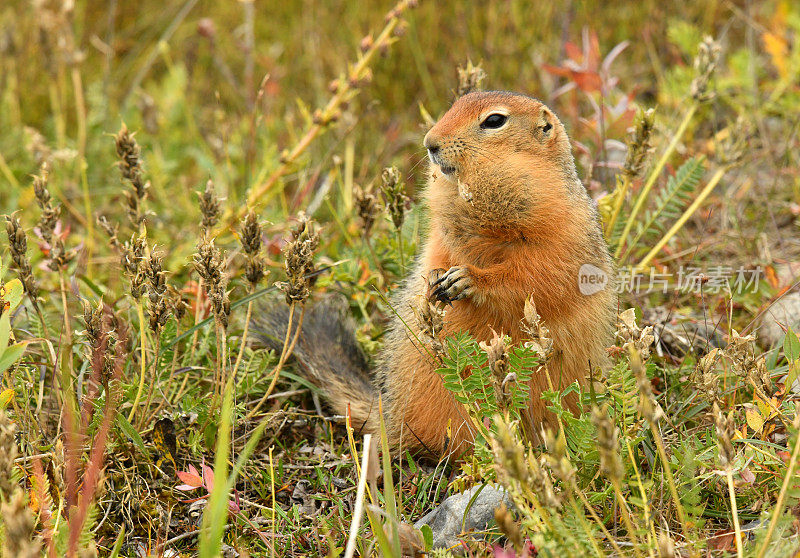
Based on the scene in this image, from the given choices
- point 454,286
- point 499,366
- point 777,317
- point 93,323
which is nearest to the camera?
point 499,366

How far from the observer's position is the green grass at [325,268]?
6.90 ft

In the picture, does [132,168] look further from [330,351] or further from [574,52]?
[574,52]

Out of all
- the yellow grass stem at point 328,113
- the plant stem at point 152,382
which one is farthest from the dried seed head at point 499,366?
the yellow grass stem at point 328,113

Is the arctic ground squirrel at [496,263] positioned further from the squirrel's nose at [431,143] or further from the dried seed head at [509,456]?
the dried seed head at [509,456]

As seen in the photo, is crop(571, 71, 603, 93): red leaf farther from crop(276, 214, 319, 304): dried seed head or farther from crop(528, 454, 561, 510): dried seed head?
crop(528, 454, 561, 510): dried seed head

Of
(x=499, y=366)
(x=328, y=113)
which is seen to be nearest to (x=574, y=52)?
(x=328, y=113)

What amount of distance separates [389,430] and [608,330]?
847 millimetres

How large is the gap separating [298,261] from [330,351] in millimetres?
852

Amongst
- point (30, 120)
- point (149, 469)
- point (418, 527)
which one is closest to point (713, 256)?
point (418, 527)

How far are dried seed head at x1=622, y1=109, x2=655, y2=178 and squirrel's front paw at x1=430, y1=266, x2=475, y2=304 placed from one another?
2.94 ft

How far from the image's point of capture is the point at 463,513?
87.4 inches

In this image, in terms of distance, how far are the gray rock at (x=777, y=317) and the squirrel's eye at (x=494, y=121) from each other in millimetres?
1262

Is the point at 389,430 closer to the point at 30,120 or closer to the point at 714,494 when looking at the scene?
the point at 714,494

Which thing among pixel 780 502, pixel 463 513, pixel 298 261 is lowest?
pixel 463 513
